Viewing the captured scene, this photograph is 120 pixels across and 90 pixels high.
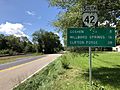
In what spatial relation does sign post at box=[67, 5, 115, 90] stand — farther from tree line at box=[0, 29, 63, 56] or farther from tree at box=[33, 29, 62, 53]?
tree at box=[33, 29, 62, 53]

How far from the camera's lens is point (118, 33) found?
16.3 metres

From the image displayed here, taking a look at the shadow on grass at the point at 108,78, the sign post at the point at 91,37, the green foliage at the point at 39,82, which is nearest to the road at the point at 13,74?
the green foliage at the point at 39,82

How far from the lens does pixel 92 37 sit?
1195 centimetres

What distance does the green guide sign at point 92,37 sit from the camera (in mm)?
11891

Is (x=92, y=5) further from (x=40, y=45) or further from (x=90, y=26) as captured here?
(x=40, y=45)

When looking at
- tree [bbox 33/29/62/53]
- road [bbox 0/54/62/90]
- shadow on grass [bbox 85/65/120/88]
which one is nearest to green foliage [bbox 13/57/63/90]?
road [bbox 0/54/62/90]

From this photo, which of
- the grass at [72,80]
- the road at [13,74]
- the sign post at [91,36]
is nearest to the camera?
the sign post at [91,36]

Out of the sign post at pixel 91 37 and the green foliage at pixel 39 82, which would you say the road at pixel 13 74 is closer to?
the green foliage at pixel 39 82

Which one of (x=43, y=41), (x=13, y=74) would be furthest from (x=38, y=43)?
(x=13, y=74)

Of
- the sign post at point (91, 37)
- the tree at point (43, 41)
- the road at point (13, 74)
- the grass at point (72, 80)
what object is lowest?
the road at point (13, 74)

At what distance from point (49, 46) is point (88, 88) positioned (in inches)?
5749

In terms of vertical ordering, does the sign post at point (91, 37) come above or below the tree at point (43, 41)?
below

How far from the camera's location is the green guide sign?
1189cm

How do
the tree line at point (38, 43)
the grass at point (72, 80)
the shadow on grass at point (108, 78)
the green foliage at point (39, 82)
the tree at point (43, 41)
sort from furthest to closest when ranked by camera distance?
1. the tree at point (43, 41)
2. the tree line at point (38, 43)
3. the shadow on grass at point (108, 78)
4. the green foliage at point (39, 82)
5. the grass at point (72, 80)
